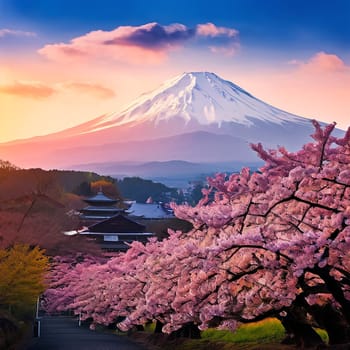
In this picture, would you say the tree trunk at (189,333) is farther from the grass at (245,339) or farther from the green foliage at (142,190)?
the green foliage at (142,190)

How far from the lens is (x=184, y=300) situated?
47.2 ft

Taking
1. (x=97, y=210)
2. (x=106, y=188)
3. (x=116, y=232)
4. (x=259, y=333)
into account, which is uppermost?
(x=106, y=188)

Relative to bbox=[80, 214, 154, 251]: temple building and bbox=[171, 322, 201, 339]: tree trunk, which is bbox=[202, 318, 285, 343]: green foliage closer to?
bbox=[171, 322, 201, 339]: tree trunk

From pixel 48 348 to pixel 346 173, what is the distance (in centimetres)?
1804

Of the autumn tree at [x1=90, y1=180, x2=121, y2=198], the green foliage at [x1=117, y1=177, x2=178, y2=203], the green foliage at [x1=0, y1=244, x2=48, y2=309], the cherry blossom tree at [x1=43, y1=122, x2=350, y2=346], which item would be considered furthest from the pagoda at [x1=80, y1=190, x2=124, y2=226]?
the green foliage at [x1=117, y1=177, x2=178, y2=203]

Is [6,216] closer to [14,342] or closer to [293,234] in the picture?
[14,342]

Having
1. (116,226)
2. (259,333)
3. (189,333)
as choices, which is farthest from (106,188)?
(259,333)

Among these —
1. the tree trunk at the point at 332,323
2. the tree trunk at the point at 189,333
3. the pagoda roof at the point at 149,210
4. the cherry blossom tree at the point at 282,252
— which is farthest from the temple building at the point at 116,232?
the tree trunk at the point at 332,323

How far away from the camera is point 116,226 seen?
239 ft

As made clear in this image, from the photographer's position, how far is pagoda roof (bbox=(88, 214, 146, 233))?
7231cm

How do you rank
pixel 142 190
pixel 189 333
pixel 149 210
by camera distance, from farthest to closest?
pixel 142 190 < pixel 149 210 < pixel 189 333

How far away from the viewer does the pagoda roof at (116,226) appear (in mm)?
72312

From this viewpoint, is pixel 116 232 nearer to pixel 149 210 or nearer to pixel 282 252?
pixel 149 210

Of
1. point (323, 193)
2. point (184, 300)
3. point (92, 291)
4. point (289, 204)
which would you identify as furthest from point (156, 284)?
point (92, 291)
